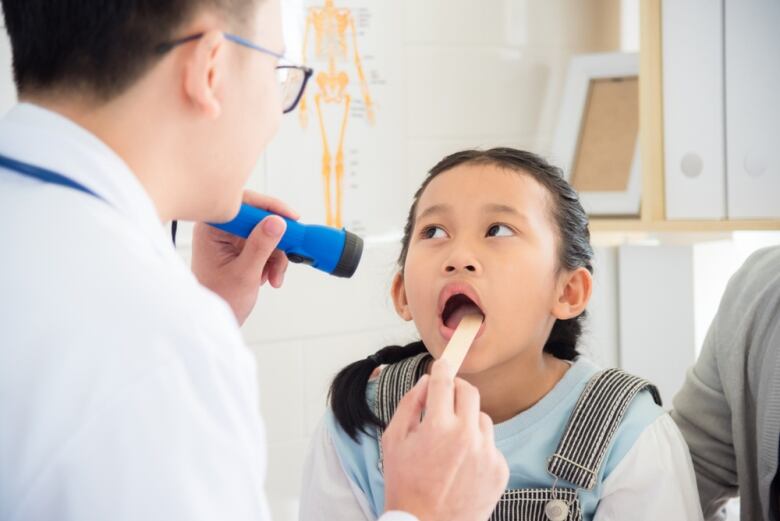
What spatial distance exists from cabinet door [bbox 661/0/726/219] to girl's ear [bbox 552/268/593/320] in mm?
704

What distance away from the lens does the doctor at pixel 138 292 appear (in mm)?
611

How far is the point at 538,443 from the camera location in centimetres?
124

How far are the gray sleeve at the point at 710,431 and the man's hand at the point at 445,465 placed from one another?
52 centimetres

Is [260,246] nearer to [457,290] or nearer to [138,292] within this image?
[457,290]

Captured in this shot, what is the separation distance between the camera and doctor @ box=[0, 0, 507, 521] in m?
0.61

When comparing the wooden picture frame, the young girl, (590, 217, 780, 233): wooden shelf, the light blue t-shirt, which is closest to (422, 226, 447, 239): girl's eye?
the young girl

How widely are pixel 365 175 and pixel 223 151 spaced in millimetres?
1339

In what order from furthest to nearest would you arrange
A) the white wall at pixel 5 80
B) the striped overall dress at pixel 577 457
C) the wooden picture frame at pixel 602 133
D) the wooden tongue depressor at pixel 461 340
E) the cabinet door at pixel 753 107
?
the wooden picture frame at pixel 602 133, the cabinet door at pixel 753 107, the white wall at pixel 5 80, the striped overall dress at pixel 577 457, the wooden tongue depressor at pixel 461 340

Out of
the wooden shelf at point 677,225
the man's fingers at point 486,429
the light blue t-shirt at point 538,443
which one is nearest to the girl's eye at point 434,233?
the light blue t-shirt at point 538,443

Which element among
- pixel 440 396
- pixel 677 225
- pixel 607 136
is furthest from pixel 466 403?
pixel 607 136

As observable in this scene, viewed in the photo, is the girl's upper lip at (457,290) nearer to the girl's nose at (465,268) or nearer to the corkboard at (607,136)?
the girl's nose at (465,268)

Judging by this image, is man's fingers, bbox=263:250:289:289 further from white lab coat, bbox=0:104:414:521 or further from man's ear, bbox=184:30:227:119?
white lab coat, bbox=0:104:414:521

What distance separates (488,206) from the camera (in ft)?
4.15

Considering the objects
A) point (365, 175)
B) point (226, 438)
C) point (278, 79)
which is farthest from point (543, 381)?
point (365, 175)
